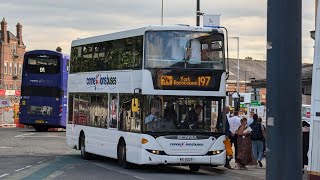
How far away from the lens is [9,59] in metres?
107

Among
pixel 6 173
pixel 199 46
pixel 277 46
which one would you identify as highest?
pixel 199 46

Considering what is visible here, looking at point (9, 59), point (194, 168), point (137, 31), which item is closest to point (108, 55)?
point (137, 31)

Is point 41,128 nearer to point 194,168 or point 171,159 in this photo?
point 194,168

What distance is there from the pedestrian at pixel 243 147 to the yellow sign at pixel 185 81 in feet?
8.88

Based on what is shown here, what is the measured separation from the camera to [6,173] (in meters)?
15.9

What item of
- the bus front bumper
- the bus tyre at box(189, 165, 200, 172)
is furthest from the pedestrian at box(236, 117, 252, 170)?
the bus front bumper

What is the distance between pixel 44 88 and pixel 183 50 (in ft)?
77.1

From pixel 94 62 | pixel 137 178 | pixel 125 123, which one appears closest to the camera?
pixel 137 178

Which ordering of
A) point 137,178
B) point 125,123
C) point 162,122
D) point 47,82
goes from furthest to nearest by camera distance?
point 47,82 < point 125,123 < point 162,122 < point 137,178

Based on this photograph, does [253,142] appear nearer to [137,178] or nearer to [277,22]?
[137,178]

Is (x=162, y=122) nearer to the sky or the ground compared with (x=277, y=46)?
nearer to the ground

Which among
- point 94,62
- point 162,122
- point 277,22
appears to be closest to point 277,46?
point 277,22

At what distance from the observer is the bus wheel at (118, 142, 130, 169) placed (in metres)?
17.6

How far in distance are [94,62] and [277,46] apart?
1667 centimetres
